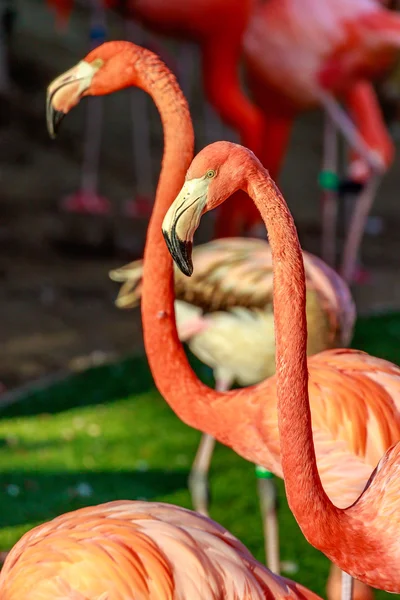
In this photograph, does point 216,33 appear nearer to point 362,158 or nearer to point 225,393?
point 362,158

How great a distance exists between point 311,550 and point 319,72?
9.12ft

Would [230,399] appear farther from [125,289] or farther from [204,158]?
[125,289]

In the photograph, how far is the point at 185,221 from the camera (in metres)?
1.60

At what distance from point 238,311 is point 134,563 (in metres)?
1.51

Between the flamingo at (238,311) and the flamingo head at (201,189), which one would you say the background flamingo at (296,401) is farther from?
the flamingo at (238,311)

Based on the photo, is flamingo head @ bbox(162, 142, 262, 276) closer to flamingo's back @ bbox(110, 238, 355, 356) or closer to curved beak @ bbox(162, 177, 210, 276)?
curved beak @ bbox(162, 177, 210, 276)

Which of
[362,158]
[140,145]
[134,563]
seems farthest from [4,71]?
[134,563]

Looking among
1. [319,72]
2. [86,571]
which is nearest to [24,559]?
[86,571]

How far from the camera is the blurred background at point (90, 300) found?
3502 mm

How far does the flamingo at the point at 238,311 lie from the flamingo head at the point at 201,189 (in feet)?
4.49

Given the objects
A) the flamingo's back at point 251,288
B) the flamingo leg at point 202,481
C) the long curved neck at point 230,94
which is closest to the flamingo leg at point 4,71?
the long curved neck at point 230,94

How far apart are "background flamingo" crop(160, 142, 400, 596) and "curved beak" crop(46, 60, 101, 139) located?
29.6 inches

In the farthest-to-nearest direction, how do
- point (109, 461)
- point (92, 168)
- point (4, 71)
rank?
point (4, 71) < point (92, 168) < point (109, 461)

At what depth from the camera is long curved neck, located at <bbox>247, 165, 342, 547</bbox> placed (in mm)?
1688
